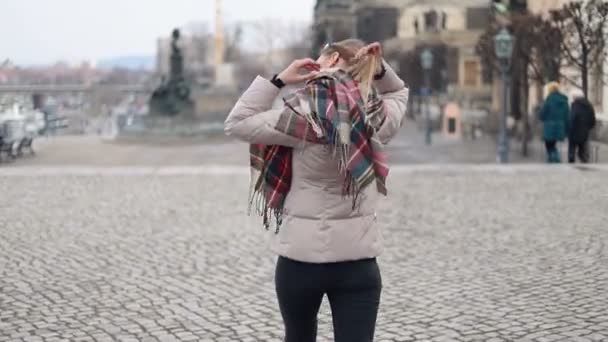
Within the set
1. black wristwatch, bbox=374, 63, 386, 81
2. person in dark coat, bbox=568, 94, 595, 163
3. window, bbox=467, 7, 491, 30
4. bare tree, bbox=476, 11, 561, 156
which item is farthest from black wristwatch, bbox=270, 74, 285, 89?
window, bbox=467, 7, 491, 30

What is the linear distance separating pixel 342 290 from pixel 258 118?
783 mm

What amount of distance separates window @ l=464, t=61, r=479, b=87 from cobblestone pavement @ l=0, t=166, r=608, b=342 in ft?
161

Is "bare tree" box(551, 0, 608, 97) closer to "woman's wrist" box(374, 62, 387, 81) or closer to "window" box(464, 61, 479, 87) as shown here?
"woman's wrist" box(374, 62, 387, 81)

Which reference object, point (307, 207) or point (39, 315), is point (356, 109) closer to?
point (307, 207)

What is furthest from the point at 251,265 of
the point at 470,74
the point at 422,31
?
the point at 422,31

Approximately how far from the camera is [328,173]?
397 cm

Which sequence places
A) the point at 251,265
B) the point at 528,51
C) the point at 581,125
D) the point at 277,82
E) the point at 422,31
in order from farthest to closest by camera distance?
1. the point at 422,31
2. the point at 528,51
3. the point at 581,125
4. the point at 251,265
5. the point at 277,82

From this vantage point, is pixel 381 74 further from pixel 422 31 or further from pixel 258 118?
pixel 422 31

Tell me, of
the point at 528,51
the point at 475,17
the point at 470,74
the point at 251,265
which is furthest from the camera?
the point at 475,17

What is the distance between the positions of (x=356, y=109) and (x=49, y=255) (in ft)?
20.3


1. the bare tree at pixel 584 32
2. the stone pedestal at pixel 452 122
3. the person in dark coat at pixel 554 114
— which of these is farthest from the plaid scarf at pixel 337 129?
the stone pedestal at pixel 452 122

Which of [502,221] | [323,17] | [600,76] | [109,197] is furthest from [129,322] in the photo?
[323,17]

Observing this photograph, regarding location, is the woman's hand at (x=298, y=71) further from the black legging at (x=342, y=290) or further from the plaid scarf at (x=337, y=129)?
the black legging at (x=342, y=290)

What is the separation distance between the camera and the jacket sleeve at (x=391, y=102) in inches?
160
